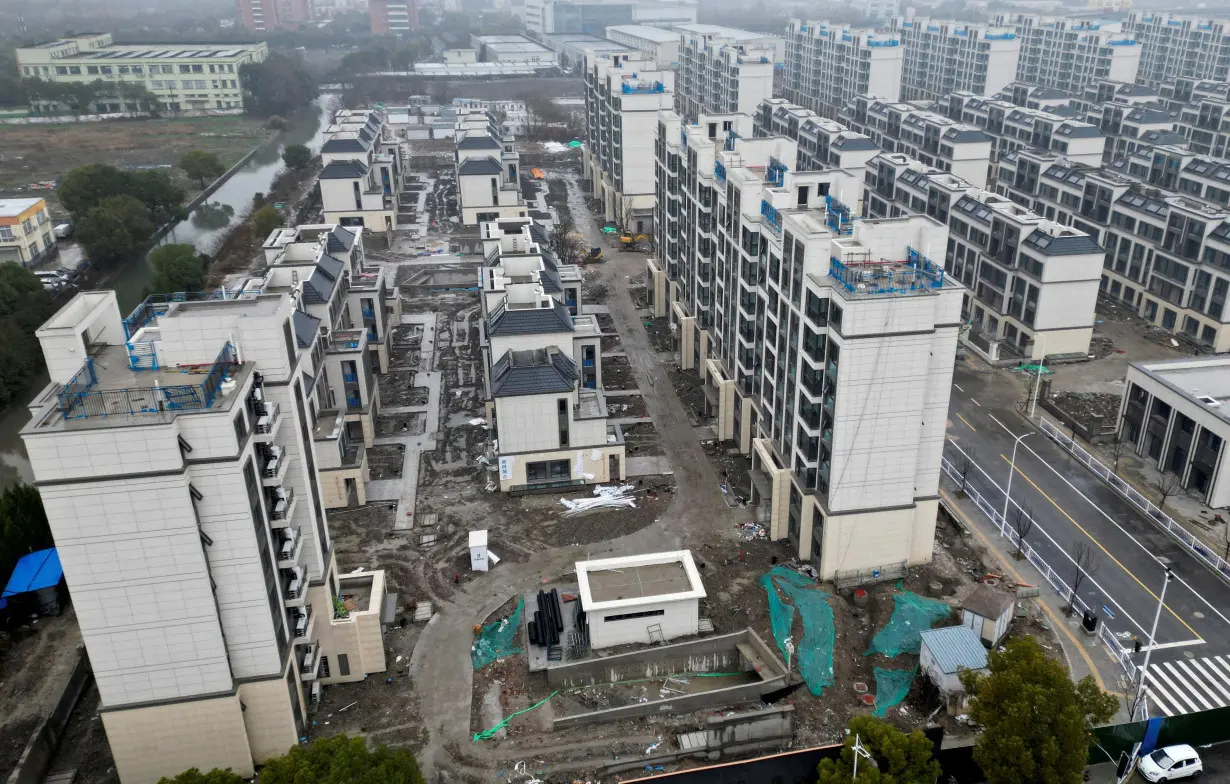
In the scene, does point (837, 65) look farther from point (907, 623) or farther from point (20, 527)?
point (20, 527)

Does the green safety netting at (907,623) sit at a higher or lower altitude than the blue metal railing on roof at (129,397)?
lower

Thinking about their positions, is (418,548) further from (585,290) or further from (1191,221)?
(1191,221)

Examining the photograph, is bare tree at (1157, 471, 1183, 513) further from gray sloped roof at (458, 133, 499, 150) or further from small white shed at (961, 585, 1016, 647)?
gray sloped roof at (458, 133, 499, 150)

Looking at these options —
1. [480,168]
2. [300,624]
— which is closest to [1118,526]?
[300,624]

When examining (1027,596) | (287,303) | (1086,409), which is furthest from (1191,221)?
(287,303)

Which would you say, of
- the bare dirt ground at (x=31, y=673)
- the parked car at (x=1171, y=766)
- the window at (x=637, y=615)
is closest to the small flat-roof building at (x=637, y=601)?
the window at (x=637, y=615)

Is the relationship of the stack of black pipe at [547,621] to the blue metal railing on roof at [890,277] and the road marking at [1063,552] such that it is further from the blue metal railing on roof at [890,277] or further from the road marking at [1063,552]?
the road marking at [1063,552]
